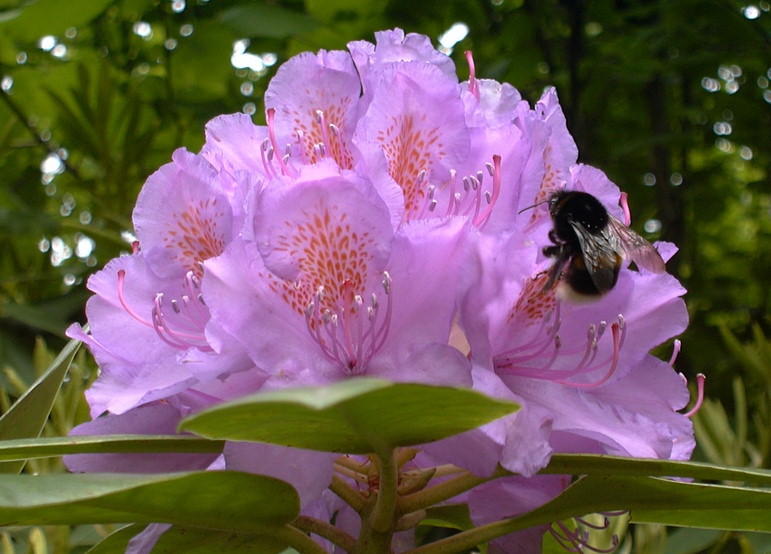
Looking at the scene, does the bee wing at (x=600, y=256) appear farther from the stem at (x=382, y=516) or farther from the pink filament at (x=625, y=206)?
the stem at (x=382, y=516)

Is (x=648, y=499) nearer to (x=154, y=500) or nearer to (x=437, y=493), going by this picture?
(x=437, y=493)

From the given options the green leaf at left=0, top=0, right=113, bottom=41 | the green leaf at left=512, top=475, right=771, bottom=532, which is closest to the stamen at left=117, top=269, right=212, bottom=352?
the green leaf at left=512, top=475, right=771, bottom=532

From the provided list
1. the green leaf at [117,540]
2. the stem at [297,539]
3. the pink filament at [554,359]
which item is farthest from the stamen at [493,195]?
the green leaf at [117,540]

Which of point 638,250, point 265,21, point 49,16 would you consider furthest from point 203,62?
point 638,250

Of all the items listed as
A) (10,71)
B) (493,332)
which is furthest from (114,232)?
(493,332)

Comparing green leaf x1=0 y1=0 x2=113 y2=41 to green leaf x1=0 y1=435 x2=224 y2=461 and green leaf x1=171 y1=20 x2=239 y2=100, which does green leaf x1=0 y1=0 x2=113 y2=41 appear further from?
green leaf x1=0 y1=435 x2=224 y2=461
